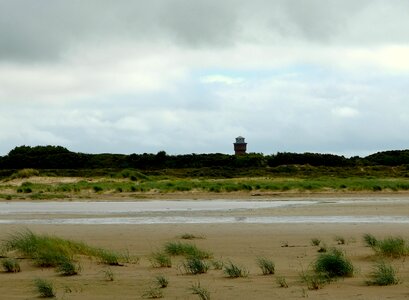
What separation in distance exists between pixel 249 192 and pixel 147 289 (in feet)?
104

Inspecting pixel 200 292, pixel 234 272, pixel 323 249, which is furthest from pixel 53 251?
pixel 323 249

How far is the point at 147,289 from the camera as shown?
10.4m

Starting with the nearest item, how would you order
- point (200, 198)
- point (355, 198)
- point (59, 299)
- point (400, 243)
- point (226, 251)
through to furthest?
point (59, 299) → point (400, 243) → point (226, 251) → point (355, 198) → point (200, 198)

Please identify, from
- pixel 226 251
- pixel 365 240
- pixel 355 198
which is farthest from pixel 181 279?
pixel 355 198

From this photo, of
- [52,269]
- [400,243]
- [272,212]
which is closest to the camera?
[52,269]

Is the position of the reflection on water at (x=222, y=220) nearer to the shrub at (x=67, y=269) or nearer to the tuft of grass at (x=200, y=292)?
the shrub at (x=67, y=269)

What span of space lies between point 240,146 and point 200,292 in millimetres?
61081

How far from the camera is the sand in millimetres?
10094

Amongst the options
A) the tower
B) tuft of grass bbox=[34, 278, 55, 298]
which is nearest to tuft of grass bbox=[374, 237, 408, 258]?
tuft of grass bbox=[34, 278, 55, 298]

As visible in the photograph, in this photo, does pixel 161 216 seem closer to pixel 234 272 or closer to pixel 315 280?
pixel 234 272

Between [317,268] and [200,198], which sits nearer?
[317,268]

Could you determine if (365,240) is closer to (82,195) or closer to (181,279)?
(181,279)

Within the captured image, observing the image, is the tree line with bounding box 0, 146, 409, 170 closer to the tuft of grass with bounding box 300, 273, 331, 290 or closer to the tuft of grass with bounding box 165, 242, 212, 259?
the tuft of grass with bounding box 165, 242, 212, 259

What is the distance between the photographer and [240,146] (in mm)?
70562
